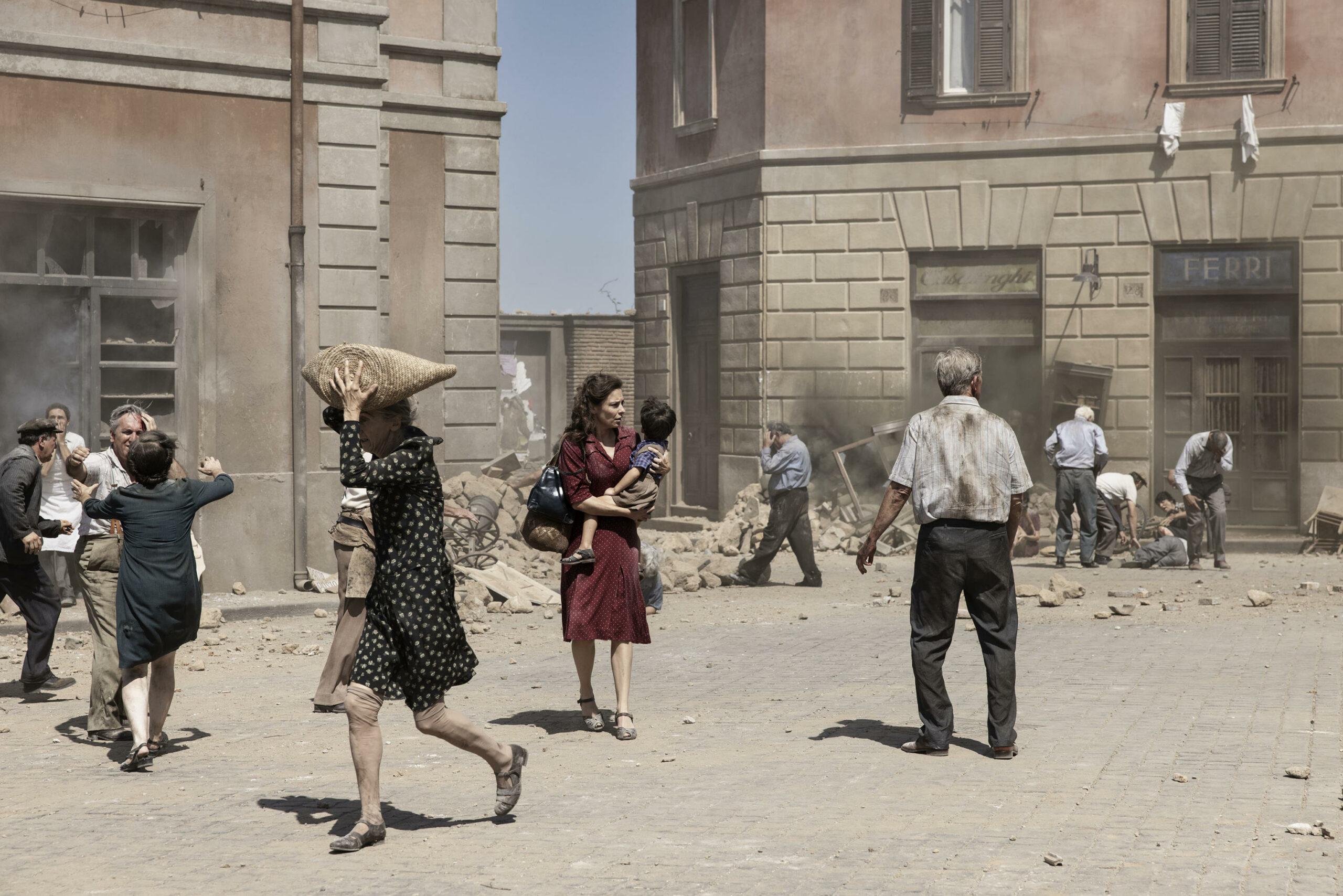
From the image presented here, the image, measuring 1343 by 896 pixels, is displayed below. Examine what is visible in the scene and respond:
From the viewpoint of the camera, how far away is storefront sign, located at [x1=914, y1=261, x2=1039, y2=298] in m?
21.6

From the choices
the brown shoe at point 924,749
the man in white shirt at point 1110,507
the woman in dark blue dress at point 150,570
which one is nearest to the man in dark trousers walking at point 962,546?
the brown shoe at point 924,749

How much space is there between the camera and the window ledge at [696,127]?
23500mm

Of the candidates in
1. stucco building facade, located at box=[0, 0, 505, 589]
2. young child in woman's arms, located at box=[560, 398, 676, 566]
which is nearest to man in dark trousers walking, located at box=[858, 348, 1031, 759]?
young child in woman's arms, located at box=[560, 398, 676, 566]

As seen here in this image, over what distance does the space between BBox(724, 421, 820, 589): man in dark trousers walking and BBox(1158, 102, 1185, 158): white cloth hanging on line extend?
335 inches

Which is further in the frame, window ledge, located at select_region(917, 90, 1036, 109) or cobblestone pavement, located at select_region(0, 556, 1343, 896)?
window ledge, located at select_region(917, 90, 1036, 109)

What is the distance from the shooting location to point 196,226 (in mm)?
14094

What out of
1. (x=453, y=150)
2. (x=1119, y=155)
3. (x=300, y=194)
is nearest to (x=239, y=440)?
(x=300, y=194)

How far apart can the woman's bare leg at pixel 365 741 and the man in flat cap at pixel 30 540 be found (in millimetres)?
3936

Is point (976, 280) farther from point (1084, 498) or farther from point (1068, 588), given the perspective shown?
point (1068, 588)

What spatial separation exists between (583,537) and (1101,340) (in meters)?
14.8

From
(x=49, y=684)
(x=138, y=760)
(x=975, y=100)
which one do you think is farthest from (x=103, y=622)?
(x=975, y=100)

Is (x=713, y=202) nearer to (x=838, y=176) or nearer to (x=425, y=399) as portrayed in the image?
(x=838, y=176)

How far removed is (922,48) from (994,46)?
39.6 inches

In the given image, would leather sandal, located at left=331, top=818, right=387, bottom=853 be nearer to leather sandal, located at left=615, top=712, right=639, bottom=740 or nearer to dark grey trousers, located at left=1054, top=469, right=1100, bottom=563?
leather sandal, located at left=615, top=712, right=639, bottom=740
